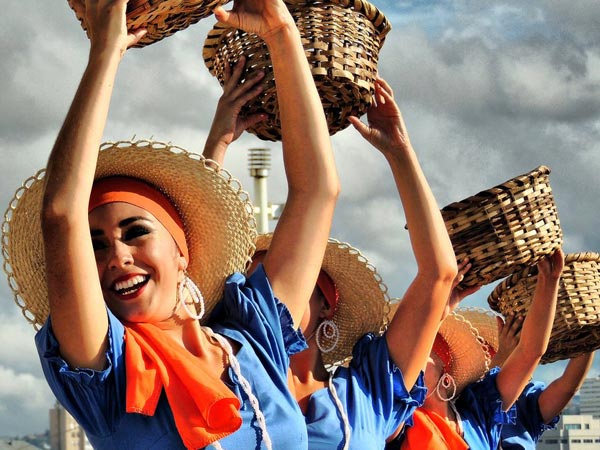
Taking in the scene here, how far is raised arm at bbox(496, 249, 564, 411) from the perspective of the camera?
4.59m

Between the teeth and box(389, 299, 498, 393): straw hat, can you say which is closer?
the teeth

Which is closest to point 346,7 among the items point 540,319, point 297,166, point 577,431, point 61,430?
point 297,166

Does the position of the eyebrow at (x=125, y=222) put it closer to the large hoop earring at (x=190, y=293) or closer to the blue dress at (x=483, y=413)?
the large hoop earring at (x=190, y=293)

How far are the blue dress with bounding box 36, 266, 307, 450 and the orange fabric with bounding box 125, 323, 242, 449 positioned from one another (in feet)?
0.13

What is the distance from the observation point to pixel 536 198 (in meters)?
4.20

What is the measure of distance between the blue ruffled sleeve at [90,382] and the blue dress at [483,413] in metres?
2.57

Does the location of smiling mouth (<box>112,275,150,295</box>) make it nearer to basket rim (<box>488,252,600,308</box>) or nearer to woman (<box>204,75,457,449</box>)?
woman (<box>204,75,457,449</box>)

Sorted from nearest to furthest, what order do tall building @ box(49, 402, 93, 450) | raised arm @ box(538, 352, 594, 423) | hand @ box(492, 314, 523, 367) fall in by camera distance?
1. hand @ box(492, 314, 523, 367)
2. raised arm @ box(538, 352, 594, 423)
3. tall building @ box(49, 402, 93, 450)

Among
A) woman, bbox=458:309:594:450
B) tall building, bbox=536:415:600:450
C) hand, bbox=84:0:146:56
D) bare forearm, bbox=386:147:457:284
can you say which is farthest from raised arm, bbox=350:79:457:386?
tall building, bbox=536:415:600:450

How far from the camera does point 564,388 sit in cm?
575

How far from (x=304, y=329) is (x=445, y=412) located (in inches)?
55.9

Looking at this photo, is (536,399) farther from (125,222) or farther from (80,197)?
(80,197)

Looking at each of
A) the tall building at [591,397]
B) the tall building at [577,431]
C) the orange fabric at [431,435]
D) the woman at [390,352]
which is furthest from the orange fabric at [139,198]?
the tall building at [591,397]

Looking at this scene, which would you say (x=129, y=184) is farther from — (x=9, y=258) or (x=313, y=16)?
(x=313, y=16)
